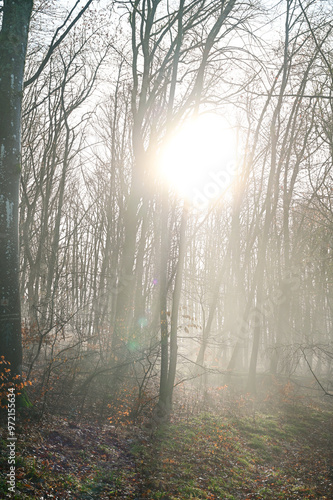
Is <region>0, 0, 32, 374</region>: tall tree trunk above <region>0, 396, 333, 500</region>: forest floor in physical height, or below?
above

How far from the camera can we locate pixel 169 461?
17.7 feet

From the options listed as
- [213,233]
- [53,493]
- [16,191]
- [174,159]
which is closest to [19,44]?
[16,191]

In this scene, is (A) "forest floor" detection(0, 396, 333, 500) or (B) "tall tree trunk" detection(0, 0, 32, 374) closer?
(A) "forest floor" detection(0, 396, 333, 500)

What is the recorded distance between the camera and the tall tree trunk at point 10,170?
474 cm

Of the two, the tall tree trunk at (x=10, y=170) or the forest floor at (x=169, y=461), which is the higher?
the tall tree trunk at (x=10, y=170)

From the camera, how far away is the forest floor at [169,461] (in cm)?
402

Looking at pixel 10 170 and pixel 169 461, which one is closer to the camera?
pixel 10 170

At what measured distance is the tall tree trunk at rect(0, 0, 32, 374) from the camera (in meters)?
4.74

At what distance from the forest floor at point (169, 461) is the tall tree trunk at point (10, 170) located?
1287mm

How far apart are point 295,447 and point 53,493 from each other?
5720mm

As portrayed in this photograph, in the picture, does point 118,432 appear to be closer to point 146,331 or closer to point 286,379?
point 146,331

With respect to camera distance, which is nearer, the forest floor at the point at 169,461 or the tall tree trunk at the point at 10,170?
the forest floor at the point at 169,461

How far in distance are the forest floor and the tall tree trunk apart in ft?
4.22

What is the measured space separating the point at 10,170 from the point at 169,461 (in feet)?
17.0
